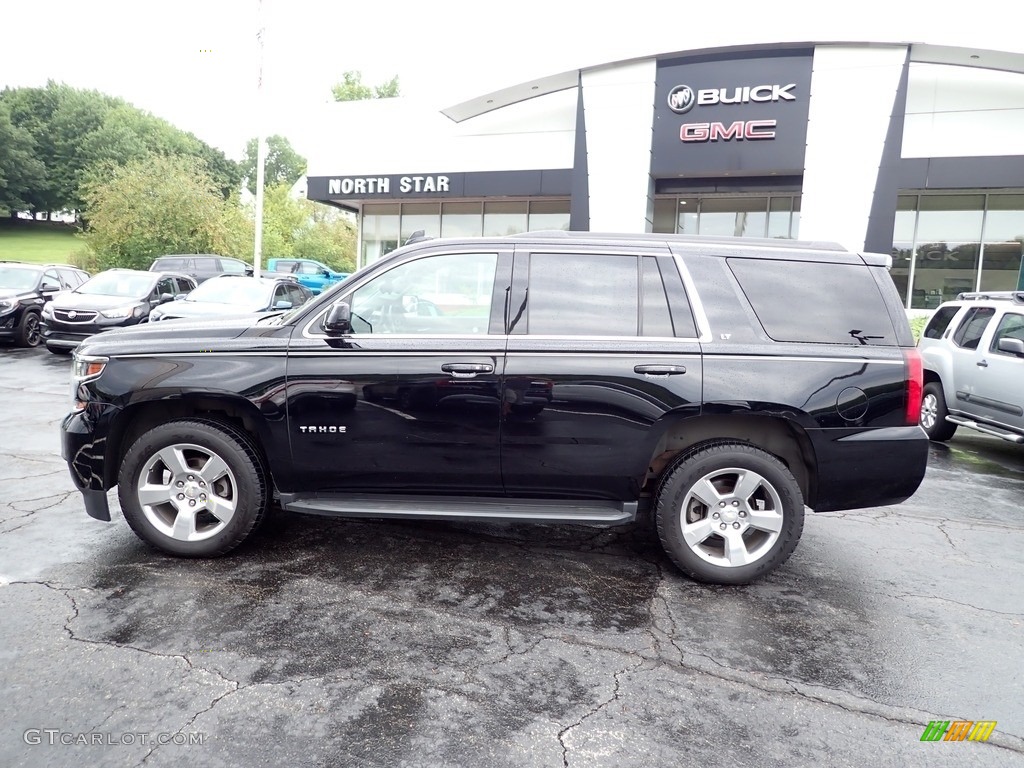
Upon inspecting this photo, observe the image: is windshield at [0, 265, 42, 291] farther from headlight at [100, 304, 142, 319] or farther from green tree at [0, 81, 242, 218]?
green tree at [0, 81, 242, 218]

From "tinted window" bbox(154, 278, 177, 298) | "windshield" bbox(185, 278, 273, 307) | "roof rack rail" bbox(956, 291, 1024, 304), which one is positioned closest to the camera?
"roof rack rail" bbox(956, 291, 1024, 304)

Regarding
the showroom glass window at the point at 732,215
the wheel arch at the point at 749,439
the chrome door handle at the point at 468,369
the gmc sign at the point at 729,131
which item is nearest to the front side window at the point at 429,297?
the chrome door handle at the point at 468,369

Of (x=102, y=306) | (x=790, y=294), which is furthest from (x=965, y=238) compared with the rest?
(x=102, y=306)

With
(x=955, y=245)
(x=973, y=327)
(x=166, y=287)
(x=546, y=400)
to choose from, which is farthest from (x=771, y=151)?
(x=546, y=400)

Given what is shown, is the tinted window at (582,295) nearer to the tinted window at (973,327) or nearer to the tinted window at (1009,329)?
the tinted window at (1009,329)

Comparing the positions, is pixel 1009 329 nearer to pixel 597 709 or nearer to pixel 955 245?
pixel 597 709

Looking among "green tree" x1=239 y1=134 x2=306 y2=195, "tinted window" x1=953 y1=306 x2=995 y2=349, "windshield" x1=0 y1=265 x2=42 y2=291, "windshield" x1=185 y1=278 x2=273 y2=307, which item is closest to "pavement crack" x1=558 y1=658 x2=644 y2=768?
"tinted window" x1=953 y1=306 x2=995 y2=349

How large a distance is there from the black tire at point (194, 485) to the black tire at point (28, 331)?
42.3ft

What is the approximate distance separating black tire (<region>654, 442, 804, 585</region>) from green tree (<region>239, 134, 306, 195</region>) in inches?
3876

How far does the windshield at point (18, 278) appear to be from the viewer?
15.4 metres

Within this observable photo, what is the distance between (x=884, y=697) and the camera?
3.11m

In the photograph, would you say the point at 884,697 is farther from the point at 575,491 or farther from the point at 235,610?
the point at 235,610

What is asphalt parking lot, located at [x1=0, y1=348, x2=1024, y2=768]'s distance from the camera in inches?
106

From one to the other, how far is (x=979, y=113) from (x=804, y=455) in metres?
16.5
